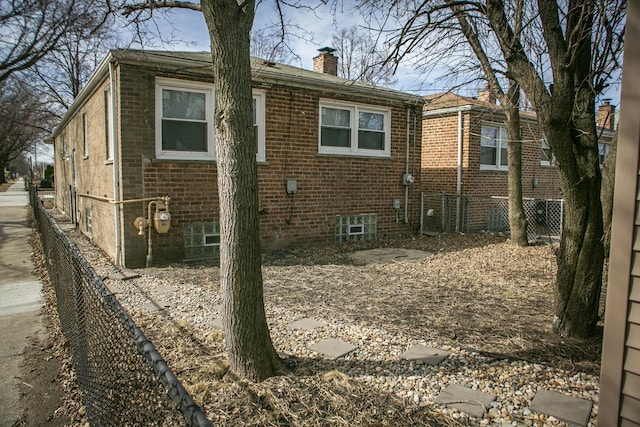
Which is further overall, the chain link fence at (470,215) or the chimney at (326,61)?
the chimney at (326,61)

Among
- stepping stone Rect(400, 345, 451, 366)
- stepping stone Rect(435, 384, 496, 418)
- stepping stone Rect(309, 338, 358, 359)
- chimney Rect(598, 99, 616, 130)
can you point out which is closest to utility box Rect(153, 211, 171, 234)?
stepping stone Rect(309, 338, 358, 359)

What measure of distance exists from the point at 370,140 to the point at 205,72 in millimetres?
4268

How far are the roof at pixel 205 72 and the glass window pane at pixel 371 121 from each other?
0.44 metres

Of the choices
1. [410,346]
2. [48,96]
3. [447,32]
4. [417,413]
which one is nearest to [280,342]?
[410,346]

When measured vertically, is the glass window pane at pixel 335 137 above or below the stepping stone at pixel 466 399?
above

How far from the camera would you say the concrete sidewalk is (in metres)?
3.46

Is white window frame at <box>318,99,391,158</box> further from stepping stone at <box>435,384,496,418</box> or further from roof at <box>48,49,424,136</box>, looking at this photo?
stepping stone at <box>435,384,496,418</box>

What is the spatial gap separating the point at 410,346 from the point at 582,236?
74.2 inches

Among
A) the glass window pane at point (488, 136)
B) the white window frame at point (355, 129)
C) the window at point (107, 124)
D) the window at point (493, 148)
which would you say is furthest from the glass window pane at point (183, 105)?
the window at point (493, 148)

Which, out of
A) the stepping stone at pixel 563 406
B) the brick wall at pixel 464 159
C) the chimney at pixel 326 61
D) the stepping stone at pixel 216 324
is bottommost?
the stepping stone at pixel 563 406

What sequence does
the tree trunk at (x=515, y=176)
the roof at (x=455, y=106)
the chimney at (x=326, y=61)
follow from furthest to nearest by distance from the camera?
the chimney at (x=326, y=61), the roof at (x=455, y=106), the tree trunk at (x=515, y=176)

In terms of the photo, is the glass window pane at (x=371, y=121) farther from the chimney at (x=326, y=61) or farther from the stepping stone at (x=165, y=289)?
the stepping stone at (x=165, y=289)

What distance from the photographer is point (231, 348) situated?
3.17 meters

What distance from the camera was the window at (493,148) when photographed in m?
13.2
